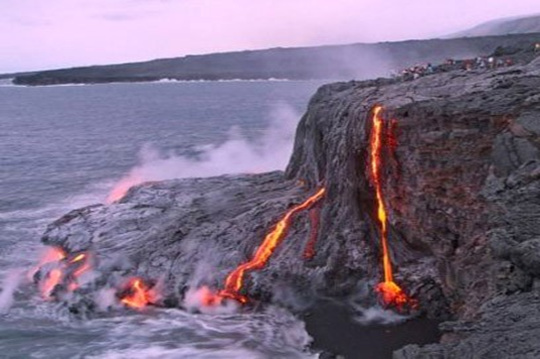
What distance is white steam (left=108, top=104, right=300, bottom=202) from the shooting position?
49.0m

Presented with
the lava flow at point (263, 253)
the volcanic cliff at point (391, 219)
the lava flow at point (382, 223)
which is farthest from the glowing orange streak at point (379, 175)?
the lava flow at point (263, 253)

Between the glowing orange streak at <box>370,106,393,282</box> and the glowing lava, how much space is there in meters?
8.00

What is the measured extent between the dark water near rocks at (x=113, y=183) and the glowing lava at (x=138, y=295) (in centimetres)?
72

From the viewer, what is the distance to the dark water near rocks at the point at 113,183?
21938 mm

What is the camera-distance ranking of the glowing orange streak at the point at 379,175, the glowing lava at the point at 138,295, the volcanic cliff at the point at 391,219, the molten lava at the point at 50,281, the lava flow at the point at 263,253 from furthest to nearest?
the molten lava at the point at 50,281 < the glowing lava at the point at 138,295 < the lava flow at the point at 263,253 < the glowing orange streak at the point at 379,175 < the volcanic cliff at the point at 391,219

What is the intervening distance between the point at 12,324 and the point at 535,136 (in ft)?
57.7

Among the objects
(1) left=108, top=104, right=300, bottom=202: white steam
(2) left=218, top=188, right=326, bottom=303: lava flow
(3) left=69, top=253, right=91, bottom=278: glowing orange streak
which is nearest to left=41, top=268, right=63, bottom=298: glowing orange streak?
(3) left=69, top=253, right=91, bottom=278: glowing orange streak

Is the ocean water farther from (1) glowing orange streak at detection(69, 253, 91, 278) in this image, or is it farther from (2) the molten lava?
(1) glowing orange streak at detection(69, 253, 91, 278)

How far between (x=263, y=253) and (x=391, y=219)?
5025 mm

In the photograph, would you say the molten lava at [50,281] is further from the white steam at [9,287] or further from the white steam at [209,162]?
the white steam at [209,162]

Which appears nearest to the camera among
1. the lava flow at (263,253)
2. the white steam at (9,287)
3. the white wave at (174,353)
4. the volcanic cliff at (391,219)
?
the volcanic cliff at (391,219)

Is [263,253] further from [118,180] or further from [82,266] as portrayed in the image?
[118,180]

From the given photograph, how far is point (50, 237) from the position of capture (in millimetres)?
32656

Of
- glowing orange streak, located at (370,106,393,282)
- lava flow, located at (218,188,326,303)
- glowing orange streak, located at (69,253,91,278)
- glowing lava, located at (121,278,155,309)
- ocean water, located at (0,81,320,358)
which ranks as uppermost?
→ glowing orange streak, located at (370,106,393,282)
